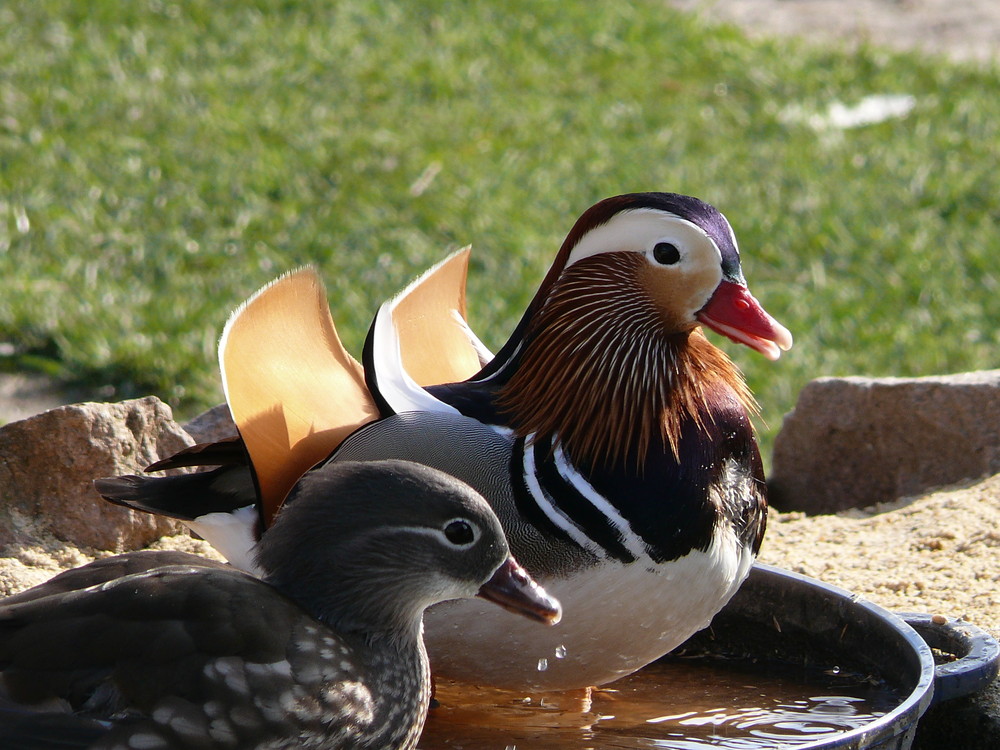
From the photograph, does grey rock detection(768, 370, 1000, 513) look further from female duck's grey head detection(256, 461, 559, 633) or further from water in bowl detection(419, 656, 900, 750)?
female duck's grey head detection(256, 461, 559, 633)

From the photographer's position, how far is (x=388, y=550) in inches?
88.3

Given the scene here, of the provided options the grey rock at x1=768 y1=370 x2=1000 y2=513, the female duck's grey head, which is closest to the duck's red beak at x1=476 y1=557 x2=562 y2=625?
the female duck's grey head

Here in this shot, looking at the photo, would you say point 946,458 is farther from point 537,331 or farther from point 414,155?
point 414,155

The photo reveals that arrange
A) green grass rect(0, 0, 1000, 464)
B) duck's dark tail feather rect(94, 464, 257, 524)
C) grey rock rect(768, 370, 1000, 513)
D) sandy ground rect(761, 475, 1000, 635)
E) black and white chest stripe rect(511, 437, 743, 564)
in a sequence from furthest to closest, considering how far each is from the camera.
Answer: green grass rect(0, 0, 1000, 464) < grey rock rect(768, 370, 1000, 513) < sandy ground rect(761, 475, 1000, 635) < duck's dark tail feather rect(94, 464, 257, 524) < black and white chest stripe rect(511, 437, 743, 564)

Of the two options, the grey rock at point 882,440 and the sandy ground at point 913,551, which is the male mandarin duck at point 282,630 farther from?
the grey rock at point 882,440

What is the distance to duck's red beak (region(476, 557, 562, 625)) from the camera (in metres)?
2.29

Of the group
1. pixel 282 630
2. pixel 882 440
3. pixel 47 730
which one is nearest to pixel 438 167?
pixel 882 440

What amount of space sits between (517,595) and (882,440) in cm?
227

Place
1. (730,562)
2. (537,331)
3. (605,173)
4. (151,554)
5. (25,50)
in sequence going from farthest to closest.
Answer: (25,50) < (605,173) < (537,331) < (730,562) < (151,554)

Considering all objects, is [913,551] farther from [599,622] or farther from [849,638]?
[599,622]

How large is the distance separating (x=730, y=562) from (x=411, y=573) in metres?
0.72

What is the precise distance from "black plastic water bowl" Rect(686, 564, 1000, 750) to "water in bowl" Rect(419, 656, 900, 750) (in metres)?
0.04

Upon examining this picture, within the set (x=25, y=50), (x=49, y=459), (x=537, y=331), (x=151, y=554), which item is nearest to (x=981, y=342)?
(x=537, y=331)

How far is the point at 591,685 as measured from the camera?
2.86m
